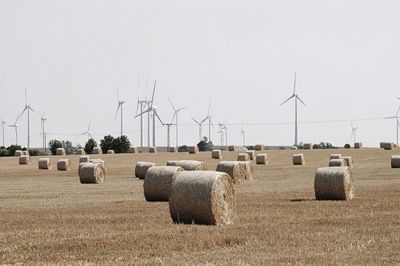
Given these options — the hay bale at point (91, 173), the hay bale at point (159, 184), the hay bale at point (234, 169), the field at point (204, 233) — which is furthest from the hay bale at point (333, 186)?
the hay bale at point (91, 173)

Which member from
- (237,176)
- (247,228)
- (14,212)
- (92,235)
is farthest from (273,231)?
(237,176)

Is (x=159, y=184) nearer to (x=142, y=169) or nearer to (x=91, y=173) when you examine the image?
(x=91, y=173)

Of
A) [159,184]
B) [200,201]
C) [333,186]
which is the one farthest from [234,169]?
[200,201]

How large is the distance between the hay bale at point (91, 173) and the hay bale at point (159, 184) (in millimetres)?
15514

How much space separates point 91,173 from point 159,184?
16141 millimetres

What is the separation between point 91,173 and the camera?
4456cm

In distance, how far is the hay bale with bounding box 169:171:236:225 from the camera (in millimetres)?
20734

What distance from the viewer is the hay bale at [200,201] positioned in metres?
20.7

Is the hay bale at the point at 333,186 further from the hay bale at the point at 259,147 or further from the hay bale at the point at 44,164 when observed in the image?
the hay bale at the point at 259,147

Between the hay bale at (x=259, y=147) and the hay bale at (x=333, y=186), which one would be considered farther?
the hay bale at (x=259, y=147)

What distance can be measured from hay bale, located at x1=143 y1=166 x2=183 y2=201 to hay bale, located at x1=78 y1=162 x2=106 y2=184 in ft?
50.9

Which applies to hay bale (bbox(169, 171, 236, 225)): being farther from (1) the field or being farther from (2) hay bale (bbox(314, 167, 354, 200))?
(2) hay bale (bbox(314, 167, 354, 200))

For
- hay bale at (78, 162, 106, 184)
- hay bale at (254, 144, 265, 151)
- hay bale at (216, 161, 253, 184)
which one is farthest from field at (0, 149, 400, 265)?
hay bale at (254, 144, 265, 151)

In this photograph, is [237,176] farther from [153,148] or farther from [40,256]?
[153,148]
